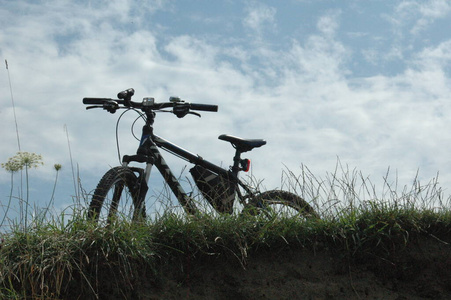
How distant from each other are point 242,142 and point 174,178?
969 millimetres

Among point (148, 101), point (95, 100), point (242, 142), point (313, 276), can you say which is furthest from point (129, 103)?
point (313, 276)

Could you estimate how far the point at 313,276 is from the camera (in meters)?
4.48

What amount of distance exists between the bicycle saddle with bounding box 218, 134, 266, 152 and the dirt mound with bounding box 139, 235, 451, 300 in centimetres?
189

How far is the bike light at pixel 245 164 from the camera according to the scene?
20.6 ft

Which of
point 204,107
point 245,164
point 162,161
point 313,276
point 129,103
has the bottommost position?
point 313,276

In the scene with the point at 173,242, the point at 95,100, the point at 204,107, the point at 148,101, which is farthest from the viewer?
the point at 204,107

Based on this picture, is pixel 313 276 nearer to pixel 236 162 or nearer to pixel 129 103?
pixel 236 162

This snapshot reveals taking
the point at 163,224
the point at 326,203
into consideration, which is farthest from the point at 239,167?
the point at 163,224

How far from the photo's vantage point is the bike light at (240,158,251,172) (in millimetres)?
6266

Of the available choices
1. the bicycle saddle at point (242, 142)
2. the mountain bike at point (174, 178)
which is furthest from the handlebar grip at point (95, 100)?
the bicycle saddle at point (242, 142)

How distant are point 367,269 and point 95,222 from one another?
7.69 feet

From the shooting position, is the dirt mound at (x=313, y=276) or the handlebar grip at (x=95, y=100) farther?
the handlebar grip at (x=95, y=100)

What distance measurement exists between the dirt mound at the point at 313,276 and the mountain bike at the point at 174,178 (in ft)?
1.60

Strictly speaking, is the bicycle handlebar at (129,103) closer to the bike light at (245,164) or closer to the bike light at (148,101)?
the bike light at (148,101)
